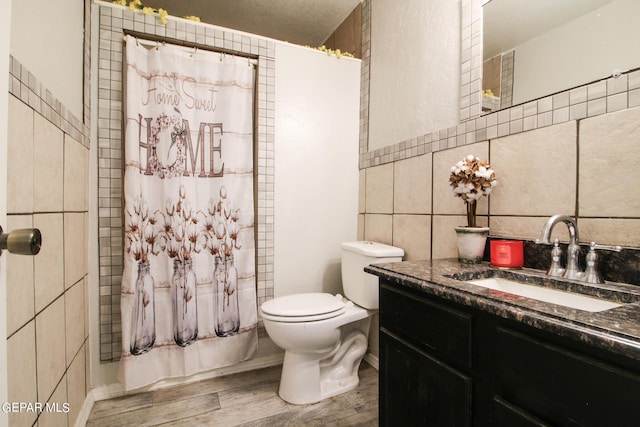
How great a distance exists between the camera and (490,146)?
1.21 metres

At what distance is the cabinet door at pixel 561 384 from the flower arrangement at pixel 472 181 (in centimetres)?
61

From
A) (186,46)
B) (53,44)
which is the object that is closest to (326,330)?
(53,44)

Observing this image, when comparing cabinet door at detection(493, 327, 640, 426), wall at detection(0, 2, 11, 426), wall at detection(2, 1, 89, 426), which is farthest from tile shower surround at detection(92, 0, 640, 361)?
wall at detection(0, 2, 11, 426)

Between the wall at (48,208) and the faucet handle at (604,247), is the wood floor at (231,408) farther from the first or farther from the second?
the faucet handle at (604,247)

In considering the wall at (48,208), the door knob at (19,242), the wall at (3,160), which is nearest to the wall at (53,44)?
the wall at (48,208)

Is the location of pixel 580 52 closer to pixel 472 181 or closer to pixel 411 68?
pixel 472 181

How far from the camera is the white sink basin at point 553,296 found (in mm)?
772

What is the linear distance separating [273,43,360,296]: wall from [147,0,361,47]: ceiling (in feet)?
1.52

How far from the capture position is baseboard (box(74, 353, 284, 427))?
4.71 ft

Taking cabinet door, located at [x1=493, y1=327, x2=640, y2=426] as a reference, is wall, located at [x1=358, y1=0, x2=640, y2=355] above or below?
above

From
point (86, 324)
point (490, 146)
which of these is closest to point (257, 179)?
point (86, 324)

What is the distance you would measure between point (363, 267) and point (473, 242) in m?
0.65

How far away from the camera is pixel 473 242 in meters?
1.15

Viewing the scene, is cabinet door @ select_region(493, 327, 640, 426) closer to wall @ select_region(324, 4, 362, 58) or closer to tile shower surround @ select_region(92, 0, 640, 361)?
tile shower surround @ select_region(92, 0, 640, 361)
